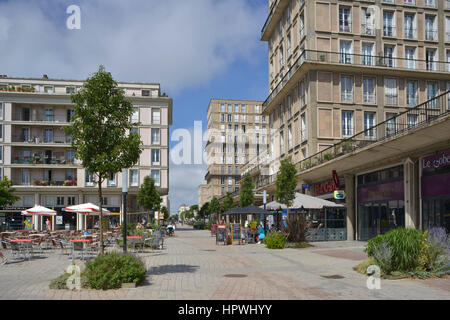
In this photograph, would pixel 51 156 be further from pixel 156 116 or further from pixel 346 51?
pixel 346 51

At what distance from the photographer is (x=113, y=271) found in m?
9.70

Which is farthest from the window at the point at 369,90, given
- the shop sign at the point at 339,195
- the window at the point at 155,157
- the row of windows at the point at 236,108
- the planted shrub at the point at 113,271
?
the row of windows at the point at 236,108

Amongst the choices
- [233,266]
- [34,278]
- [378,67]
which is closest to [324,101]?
[378,67]

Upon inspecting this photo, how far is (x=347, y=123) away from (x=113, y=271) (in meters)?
29.6

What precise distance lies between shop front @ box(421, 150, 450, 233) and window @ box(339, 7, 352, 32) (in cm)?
2003

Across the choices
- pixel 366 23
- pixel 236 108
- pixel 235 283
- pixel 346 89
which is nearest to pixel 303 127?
pixel 346 89

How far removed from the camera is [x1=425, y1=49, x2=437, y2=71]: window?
123 feet

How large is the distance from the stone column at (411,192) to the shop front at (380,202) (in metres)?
0.78

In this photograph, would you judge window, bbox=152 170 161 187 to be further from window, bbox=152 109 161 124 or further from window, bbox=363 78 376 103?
window, bbox=363 78 376 103

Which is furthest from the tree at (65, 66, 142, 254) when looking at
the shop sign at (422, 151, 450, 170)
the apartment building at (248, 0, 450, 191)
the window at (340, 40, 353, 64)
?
the window at (340, 40, 353, 64)

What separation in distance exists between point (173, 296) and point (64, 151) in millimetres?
49547

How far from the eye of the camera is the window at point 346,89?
36156 mm

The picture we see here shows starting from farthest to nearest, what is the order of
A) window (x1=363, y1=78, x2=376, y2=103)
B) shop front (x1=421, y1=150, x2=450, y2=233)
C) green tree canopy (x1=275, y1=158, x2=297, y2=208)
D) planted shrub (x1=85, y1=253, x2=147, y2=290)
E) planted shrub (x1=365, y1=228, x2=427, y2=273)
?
window (x1=363, y1=78, x2=376, y2=103) → green tree canopy (x1=275, y1=158, x2=297, y2=208) → shop front (x1=421, y1=150, x2=450, y2=233) → planted shrub (x1=365, y1=228, x2=427, y2=273) → planted shrub (x1=85, y1=253, x2=147, y2=290)
